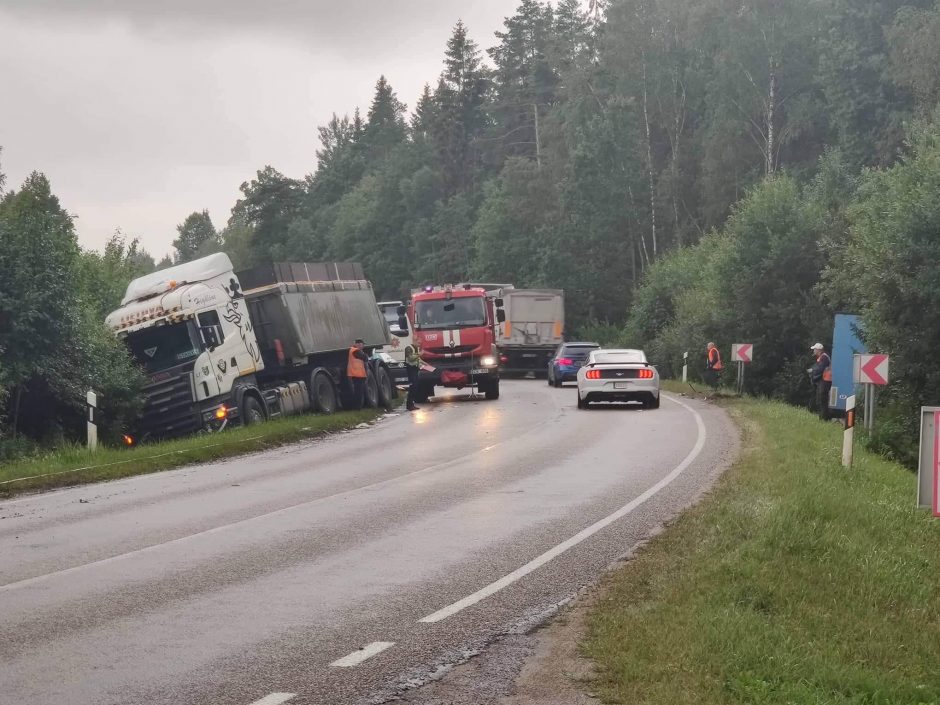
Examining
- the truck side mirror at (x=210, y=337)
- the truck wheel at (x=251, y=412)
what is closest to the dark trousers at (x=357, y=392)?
the truck wheel at (x=251, y=412)

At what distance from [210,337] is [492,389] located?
12.5 meters

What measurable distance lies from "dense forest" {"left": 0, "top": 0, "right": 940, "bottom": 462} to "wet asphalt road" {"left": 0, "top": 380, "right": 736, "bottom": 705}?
27.2 ft

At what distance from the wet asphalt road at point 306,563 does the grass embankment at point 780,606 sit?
70 cm

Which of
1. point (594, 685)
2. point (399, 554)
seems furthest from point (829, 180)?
point (594, 685)

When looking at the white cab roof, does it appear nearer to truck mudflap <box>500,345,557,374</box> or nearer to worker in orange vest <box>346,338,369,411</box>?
worker in orange vest <box>346,338,369,411</box>

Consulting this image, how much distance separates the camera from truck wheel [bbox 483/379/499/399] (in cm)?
3772

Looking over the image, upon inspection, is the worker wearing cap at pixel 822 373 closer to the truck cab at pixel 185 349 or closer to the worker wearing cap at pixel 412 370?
the worker wearing cap at pixel 412 370

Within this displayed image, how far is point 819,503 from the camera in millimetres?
12438

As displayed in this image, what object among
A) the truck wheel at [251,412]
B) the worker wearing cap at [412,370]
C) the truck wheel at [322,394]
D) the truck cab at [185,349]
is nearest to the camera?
the truck cab at [185,349]

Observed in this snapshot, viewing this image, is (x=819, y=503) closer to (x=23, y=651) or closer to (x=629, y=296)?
(x=23, y=651)

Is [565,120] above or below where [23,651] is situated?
above

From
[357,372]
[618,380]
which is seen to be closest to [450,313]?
[357,372]

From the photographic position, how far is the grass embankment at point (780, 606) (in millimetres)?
6559

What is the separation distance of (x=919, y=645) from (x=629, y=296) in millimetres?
73756
